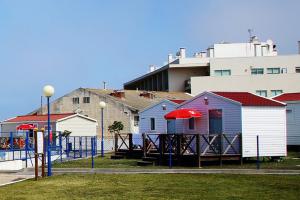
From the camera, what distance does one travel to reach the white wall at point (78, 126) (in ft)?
158

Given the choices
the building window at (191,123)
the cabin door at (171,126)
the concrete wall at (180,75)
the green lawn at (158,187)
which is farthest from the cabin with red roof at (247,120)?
the concrete wall at (180,75)

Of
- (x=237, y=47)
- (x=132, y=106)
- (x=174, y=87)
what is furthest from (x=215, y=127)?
(x=237, y=47)

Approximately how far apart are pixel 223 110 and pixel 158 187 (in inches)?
466

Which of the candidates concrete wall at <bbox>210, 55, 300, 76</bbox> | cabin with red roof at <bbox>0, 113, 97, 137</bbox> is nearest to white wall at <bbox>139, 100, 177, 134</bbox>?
cabin with red roof at <bbox>0, 113, 97, 137</bbox>

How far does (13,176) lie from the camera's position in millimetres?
21000

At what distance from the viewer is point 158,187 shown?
1545 cm

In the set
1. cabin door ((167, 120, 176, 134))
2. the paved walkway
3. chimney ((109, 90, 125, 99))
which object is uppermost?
chimney ((109, 90, 125, 99))

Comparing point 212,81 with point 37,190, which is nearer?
point 37,190

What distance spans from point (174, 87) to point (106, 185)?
51902 mm

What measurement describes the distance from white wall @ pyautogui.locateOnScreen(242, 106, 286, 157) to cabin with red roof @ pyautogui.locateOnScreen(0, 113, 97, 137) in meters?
24.2

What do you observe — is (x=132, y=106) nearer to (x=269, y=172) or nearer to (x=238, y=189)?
(x=269, y=172)

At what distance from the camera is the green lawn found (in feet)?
45.1

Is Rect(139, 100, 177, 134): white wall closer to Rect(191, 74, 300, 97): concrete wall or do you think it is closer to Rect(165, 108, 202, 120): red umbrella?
Rect(165, 108, 202, 120): red umbrella

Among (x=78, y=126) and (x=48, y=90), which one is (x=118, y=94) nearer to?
(x=78, y=126)
